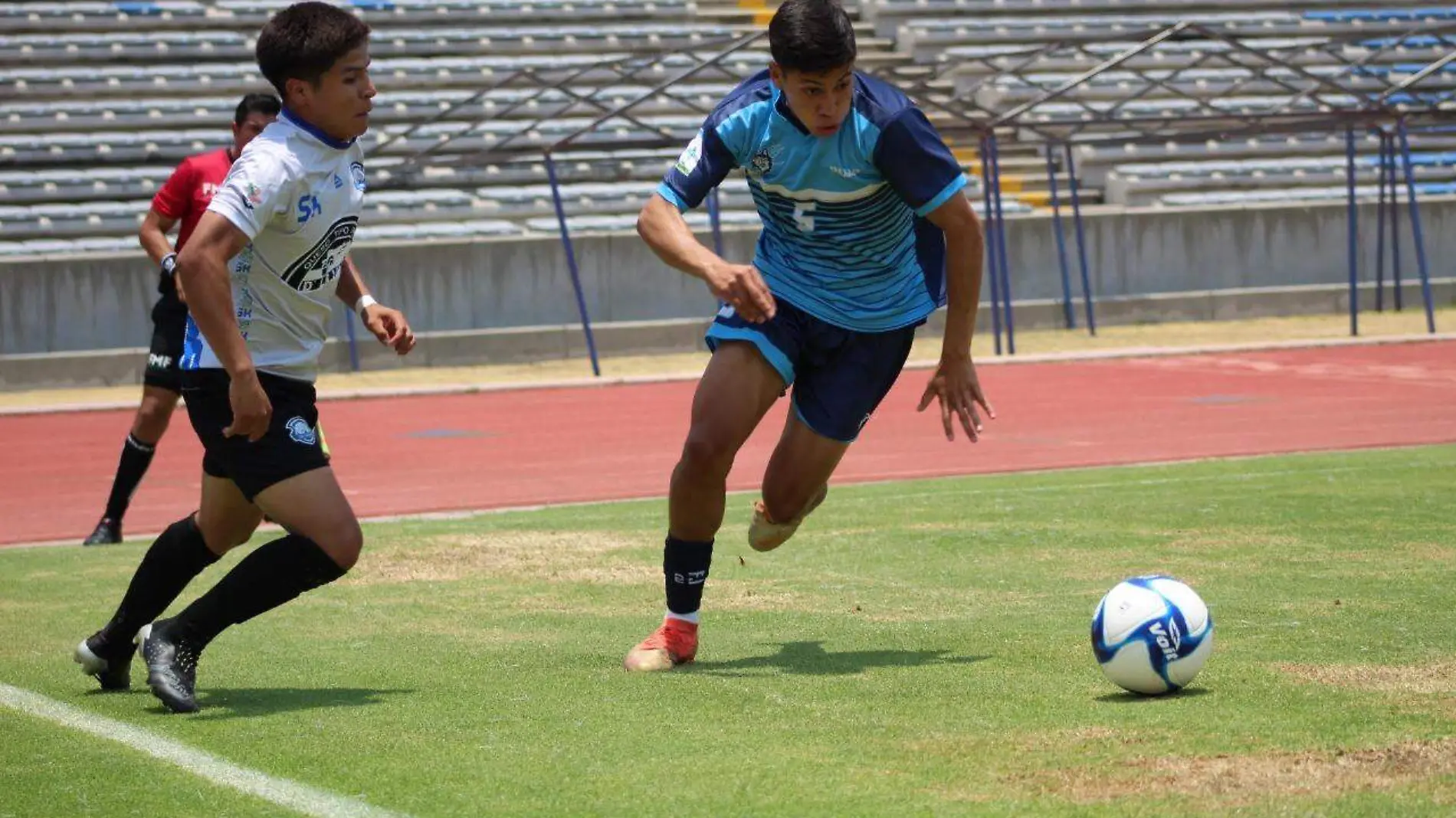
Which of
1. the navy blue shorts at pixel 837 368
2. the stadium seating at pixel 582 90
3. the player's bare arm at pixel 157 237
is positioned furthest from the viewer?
the stadium seating at pixel 582 90

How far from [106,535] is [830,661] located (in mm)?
5581

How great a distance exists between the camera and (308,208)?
569 cm

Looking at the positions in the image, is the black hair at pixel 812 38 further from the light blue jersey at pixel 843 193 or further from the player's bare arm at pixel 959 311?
the player's bare arm at pixel 959 311

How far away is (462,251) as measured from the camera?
79.0ft

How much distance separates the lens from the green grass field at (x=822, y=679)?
4504 mm

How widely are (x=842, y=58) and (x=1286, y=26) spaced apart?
28.1 meters

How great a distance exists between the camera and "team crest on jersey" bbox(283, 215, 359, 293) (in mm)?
5785

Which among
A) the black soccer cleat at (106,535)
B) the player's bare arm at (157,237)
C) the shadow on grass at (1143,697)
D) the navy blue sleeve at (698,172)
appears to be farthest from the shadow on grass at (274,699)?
the black soccer cleat at (106,535)

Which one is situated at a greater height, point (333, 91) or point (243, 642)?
point (333, 91)

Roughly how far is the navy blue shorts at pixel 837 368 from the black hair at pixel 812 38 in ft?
3.08

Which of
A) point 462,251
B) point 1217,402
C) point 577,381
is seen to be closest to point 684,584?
point 1217,402

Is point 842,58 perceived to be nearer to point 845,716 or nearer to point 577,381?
point 845,716

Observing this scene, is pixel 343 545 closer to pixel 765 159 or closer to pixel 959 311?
pixel 765 159

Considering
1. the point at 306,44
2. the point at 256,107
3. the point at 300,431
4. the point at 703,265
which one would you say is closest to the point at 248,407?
the point at 300,431
